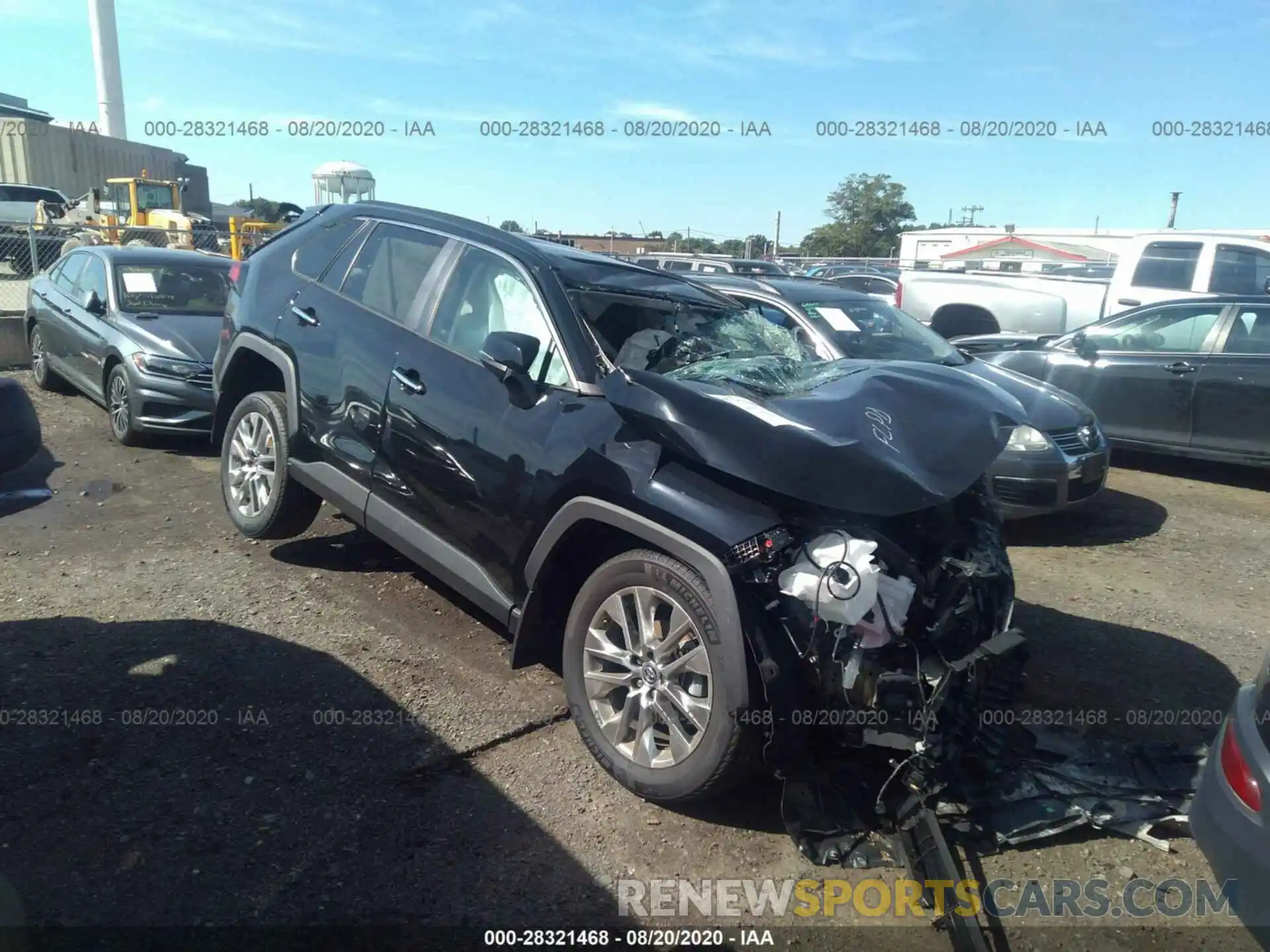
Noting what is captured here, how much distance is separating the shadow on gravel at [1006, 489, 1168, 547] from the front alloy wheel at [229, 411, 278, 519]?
479 centimetres

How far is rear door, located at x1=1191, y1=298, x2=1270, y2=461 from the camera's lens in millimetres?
7820

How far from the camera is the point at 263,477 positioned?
17.4 ft

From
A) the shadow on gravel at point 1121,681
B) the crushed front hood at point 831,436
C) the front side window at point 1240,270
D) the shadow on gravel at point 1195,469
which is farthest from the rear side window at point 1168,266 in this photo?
the crushed front hood at point 831,436

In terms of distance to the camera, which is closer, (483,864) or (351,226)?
(483,864)

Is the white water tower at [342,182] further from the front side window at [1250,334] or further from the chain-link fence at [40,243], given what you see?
the front side window at [1250,334]

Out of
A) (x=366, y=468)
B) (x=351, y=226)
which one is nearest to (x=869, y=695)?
(x=366, y=468)

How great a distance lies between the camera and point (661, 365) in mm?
4000

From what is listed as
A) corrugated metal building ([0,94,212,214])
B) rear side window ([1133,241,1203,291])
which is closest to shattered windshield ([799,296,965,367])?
rear side window ([1133,241,1203,291])

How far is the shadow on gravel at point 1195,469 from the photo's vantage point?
8.48 meters

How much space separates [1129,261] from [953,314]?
2202 mm

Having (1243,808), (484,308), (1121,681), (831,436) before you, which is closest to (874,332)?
(1121,681)

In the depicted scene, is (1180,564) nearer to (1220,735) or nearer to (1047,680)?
(1047,680)

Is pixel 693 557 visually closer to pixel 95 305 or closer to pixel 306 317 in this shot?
pixel 306 317

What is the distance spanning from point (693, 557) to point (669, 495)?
0.83 ft
